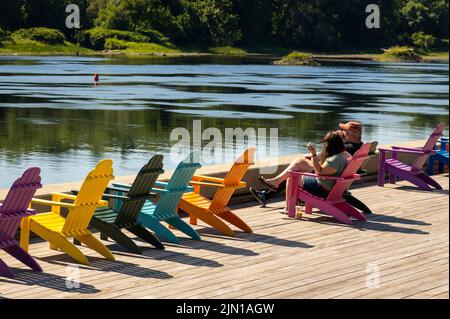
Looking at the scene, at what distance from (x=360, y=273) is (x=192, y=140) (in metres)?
29.5

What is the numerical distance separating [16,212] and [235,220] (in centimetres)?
277

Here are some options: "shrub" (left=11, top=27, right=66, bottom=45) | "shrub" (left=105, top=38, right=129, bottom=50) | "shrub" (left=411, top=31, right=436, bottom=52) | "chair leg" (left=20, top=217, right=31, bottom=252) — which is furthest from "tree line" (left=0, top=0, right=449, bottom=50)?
"chair leg" (left=20, top=217, right=31, bottom=252)

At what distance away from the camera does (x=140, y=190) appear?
30.7ft

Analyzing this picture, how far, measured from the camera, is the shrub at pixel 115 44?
394ft

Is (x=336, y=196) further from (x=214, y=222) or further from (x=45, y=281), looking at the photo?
(x=45, y=281)

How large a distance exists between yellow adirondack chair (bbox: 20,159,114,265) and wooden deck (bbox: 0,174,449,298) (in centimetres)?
14

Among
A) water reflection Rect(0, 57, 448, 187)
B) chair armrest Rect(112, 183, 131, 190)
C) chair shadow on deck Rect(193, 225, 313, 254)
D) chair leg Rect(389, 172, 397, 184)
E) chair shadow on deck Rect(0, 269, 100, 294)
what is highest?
chair armrest Rect(112, 183, 131, 190)

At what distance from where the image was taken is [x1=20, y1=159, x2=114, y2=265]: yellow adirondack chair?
28.8ft

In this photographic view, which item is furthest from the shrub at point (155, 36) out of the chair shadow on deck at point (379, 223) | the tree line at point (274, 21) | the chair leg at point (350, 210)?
the chair leg at point (350, 210)

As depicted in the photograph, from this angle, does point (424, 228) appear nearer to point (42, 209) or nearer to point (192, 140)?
point (42, 209)

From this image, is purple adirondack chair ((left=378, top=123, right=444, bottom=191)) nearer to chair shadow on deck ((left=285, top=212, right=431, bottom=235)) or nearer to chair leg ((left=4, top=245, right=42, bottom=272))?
chair shadow on deck ((left=285, top=212, right=431, bottom=235))

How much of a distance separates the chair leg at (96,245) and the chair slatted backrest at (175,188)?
2.89ft
